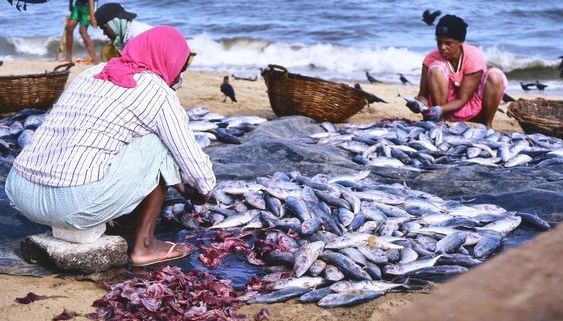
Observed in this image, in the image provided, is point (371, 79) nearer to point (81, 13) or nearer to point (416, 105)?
point (81, 13)

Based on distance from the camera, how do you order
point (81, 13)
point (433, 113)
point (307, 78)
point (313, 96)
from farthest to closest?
point (81, 13) < point (313, 96) < point (307, 78) < point (433, 113)

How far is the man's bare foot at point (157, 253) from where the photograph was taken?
4.27 metres

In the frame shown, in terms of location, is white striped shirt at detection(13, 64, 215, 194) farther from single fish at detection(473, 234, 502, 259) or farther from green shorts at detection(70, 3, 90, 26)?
green shorts at detection(70, 3, 90, 26)

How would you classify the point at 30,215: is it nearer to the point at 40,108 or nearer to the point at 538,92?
the point at 40,108

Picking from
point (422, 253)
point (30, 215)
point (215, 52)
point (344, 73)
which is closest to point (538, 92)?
point (344, 73)

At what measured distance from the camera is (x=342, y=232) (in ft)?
15.1

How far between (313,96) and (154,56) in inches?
149

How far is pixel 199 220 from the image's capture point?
4824 mm

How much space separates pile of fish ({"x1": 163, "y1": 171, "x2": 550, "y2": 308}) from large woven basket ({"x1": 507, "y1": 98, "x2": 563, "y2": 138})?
9.54 feet

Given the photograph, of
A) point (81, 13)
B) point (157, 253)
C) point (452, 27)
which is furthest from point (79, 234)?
point (81, 13)

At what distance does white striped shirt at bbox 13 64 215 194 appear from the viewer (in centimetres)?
402

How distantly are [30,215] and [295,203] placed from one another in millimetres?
1465

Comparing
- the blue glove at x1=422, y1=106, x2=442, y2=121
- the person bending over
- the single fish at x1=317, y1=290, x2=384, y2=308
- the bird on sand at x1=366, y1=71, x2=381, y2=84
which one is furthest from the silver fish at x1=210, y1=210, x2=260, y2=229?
the bird on sand at x1=366, y1=71, x2=381, y2=84

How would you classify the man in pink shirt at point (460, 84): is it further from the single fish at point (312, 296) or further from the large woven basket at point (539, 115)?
the single fish at point (312, 296)
